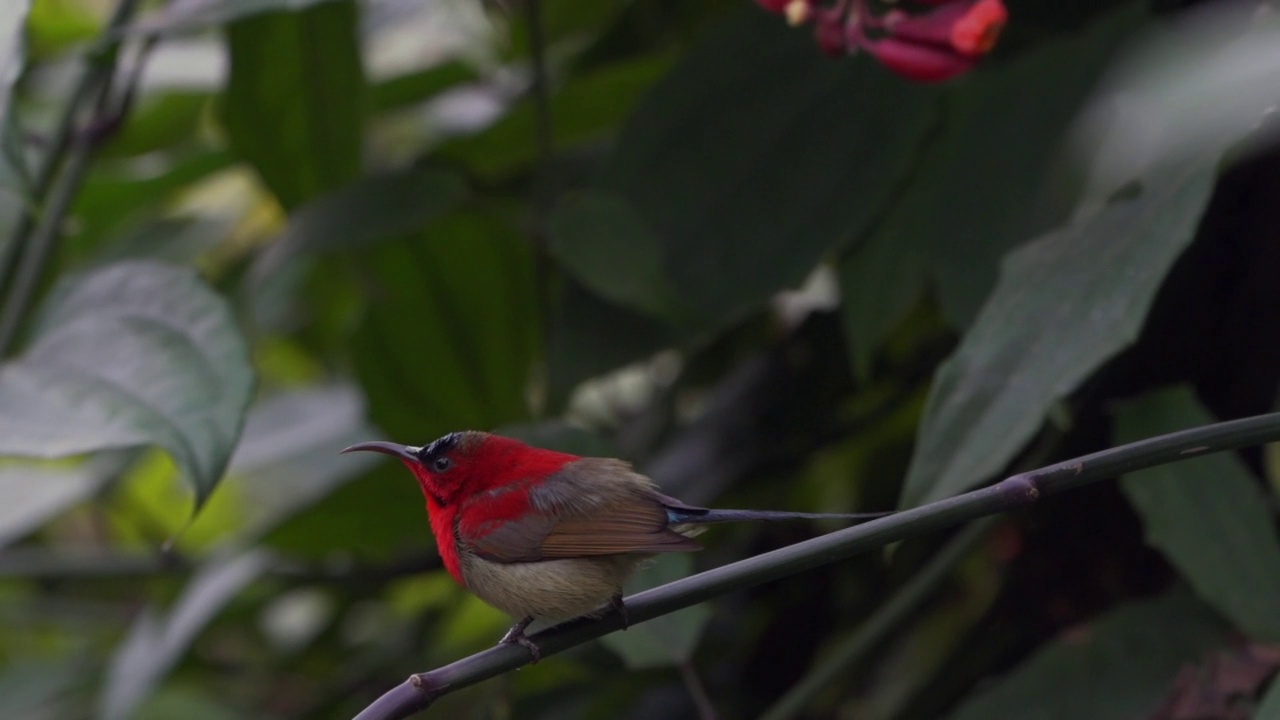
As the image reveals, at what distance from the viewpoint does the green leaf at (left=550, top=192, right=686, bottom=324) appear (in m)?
1.83

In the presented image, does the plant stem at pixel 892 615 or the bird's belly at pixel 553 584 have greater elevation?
the bird's belly at pixel 553 584

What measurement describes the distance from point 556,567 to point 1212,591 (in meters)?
0.77

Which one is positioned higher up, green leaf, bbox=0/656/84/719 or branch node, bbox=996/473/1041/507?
branch node, bbox=996/473/1041/507

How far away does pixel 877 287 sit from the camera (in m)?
1.85

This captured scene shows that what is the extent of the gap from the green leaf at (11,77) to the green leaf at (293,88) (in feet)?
2.39

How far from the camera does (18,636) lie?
3.72 m

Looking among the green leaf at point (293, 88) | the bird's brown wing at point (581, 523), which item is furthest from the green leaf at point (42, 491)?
the bird's brown wing at point (581, 523)

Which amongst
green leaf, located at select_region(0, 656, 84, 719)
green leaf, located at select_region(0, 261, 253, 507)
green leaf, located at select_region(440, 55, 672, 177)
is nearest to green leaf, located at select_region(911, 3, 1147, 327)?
green leaf, located at select_region(440, 55, 672, 177)

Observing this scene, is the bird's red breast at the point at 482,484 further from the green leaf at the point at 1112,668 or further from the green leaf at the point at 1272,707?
the green leaf at the point at 1272,707

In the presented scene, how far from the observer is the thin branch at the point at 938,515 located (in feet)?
3.03

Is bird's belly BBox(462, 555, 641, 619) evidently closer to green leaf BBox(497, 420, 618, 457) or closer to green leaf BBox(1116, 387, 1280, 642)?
green leaf BBox(497, 420, 618, 457)

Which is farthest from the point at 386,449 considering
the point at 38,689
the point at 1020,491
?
the point at 38,689

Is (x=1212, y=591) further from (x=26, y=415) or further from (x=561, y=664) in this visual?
(x=26, y=415)

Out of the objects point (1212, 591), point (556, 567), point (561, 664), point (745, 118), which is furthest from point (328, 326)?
point (1212, 591)
